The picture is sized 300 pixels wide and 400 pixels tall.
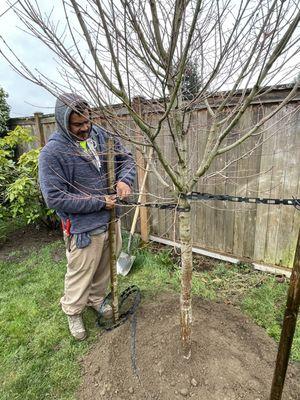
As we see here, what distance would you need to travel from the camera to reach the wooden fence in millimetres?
2949

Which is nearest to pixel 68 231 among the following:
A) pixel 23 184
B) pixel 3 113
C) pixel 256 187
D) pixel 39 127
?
pixel 256 187

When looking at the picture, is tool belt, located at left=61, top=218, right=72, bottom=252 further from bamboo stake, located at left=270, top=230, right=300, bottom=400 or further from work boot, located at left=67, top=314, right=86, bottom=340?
bamboo stake, located at left=270, top=230, right=300, bottom=400

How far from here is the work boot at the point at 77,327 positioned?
2504 millimetres

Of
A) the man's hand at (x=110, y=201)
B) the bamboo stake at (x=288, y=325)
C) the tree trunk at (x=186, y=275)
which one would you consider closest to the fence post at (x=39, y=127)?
the man's hand at (x=110, y=201)

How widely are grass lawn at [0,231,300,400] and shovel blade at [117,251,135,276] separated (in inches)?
4.4

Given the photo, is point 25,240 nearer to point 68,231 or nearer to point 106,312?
point 106,312

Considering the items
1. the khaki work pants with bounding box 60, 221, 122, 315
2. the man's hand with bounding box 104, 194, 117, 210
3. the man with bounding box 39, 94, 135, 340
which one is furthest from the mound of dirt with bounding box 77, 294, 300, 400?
the man's hand with bounding box 104, 194, 117, 210

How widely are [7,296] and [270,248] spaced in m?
3.17

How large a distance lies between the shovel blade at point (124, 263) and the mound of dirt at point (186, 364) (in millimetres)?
1164

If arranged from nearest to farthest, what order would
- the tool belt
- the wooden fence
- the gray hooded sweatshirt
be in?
1. the gray hooded sweatshirt
2. the tool belt
3. the wooden fence

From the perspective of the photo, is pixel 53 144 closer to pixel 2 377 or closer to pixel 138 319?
pixel 138 319

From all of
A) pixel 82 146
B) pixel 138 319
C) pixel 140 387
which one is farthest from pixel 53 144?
pixel 140 387

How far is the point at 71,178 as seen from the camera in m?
2.28

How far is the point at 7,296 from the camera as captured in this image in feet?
10.9
